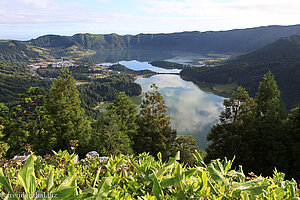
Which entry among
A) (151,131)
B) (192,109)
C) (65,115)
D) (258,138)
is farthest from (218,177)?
(192,109)

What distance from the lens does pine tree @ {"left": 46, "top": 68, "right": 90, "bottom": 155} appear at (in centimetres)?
1826

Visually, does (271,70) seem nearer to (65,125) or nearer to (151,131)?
(151,131)

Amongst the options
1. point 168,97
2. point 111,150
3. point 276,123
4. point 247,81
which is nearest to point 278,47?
point 247,81

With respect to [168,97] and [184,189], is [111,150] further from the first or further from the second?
[168,97]

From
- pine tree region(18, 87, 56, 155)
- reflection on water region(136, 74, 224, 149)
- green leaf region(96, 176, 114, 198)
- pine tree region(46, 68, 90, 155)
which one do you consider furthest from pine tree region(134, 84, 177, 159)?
reflection on water region(136, 74, 224, 149)

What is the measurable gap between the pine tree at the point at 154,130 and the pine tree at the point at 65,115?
5.41m

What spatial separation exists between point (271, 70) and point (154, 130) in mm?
112642

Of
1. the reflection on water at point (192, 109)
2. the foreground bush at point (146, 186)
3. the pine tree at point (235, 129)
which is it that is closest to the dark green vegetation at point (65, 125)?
the pine tree at point (235, 129)

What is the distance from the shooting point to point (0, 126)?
58.8ft

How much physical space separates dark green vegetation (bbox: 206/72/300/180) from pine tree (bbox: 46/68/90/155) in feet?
43.1

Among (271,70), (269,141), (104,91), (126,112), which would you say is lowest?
(104,91)

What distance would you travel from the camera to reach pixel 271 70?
106875 mm

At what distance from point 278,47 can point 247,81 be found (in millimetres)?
72587

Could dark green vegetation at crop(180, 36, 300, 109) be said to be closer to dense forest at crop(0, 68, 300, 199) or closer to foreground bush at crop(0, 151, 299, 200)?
dense forest at crop(0, 68, 300, 199)
